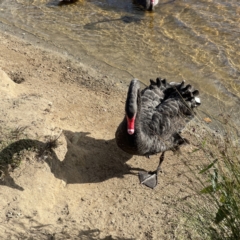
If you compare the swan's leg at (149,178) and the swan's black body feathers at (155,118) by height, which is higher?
the swan's black body feathers at (155,118)

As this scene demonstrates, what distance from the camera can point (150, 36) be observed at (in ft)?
29.7

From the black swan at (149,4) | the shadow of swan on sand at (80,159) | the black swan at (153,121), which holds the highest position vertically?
the black swan at (149,4)

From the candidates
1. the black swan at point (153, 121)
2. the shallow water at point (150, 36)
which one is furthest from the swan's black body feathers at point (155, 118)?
the shallow water at point (150, 36)

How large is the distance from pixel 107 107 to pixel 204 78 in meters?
2.29

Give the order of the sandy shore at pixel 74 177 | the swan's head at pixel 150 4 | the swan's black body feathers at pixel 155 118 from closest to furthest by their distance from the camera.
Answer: the sandy shore at pixel 74 177 < the swan's black body feathers at pixel 155 118 < the swan's head at pixel 150 4

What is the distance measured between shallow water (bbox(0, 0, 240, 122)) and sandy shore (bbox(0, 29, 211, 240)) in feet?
5.69

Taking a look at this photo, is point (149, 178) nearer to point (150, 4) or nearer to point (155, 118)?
point (155, 118)

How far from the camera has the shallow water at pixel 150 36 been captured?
7.73m

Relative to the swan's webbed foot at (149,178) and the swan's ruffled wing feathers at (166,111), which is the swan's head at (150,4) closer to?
the swan's ruffled wing feathers at (166,111)

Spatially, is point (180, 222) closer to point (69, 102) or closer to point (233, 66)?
point (69, 102)

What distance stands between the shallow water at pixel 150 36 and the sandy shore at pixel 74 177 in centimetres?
173

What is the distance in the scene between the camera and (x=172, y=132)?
548 cm

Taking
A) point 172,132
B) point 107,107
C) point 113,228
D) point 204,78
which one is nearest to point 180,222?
point 113,228

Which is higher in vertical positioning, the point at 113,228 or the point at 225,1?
the point at 225,1
